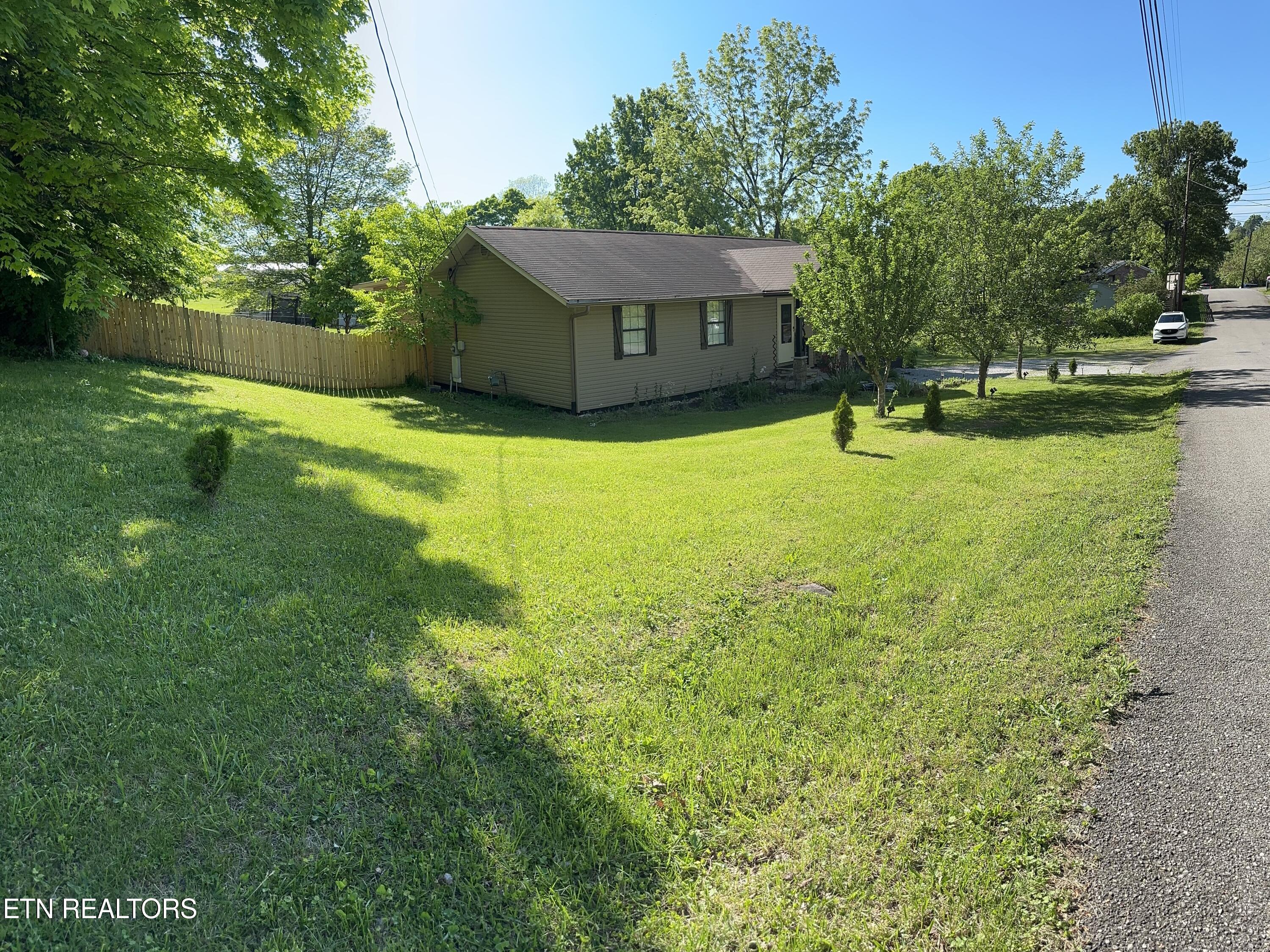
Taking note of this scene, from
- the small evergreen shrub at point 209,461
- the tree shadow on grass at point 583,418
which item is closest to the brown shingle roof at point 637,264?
the tree shadow on grass at point 583,418

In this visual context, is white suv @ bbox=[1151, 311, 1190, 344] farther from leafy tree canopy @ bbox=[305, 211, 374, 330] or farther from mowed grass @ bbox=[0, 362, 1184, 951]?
leafy tree canopy @ bbox=[305, 211, 374, 330]

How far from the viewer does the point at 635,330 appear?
1839 centimetres

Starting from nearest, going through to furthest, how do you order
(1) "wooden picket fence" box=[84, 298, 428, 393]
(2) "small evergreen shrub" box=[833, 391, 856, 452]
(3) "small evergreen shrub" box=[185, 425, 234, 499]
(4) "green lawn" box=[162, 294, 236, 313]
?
(3) "small evergreen shrub" box=[185, 425, 234, 499] < (2) "small evergreen shrub" box=[833, 391, 856, 452] < (1) "wooden picket fence" box=[84, 298, 428, 393] < (4) "green lawn" box=[162, 294, 236, 313]

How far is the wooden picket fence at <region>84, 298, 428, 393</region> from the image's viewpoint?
16.0 m

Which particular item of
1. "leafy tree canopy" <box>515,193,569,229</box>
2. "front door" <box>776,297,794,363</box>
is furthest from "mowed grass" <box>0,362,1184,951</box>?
"leafy tree canopy" <box>515,193,569,229</box>

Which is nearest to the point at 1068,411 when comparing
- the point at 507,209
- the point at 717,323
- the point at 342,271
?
the point at 717,323

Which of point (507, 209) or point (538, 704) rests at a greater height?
point (507, 209)

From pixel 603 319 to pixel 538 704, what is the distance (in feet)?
47.2

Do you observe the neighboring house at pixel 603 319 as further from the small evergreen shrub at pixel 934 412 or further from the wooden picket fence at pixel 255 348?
the small evergreen shrub at pixel 934 412

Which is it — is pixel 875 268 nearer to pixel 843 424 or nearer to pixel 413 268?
pixel 843 424

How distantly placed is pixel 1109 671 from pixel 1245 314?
56.8m

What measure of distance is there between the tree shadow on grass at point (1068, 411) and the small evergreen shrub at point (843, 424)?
2.64m

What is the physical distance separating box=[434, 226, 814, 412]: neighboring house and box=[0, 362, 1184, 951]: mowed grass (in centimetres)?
951

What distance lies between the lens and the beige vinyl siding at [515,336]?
57.1 feet
